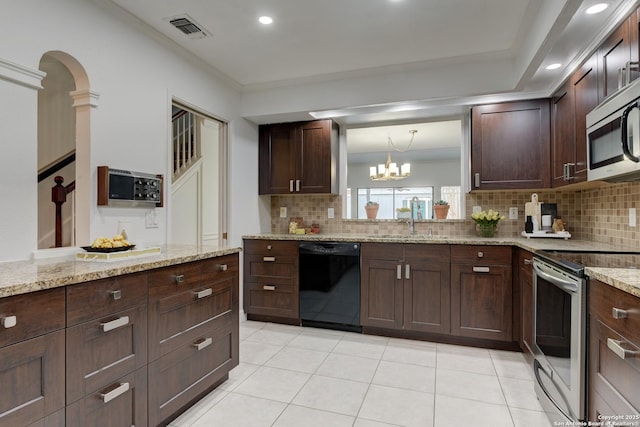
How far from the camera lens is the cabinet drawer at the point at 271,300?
3518 millimetres

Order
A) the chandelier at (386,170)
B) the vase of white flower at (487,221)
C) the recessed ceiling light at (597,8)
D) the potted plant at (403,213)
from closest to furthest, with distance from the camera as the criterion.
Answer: the recessed ceiling light at (597,8), the vase of white flower at (487,221), the potted plant at (403,213), the chandelier at (386,170)

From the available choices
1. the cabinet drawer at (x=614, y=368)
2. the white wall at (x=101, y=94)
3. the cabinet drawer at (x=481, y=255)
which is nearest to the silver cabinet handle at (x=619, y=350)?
the cabinet drawer at (x=614, y=368)

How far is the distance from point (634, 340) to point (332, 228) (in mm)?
3025

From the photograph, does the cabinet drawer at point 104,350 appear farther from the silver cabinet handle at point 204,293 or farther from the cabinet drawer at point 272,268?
the cabinet drawer at point 272,268

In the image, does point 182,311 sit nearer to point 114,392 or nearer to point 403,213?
point 114,392

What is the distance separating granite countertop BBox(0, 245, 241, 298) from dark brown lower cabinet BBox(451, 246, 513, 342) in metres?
2.17

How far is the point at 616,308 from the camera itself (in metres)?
1.29

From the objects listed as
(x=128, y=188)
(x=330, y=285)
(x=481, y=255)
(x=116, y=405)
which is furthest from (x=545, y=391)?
(x=128, y=188)

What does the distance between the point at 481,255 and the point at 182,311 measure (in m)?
2.39

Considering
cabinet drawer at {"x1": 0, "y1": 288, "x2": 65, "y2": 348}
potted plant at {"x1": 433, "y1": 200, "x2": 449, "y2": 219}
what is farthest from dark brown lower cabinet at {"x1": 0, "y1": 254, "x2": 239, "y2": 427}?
potted plant at {"x1": 433, "y1": 200, "x2": 449, "y2": 219}

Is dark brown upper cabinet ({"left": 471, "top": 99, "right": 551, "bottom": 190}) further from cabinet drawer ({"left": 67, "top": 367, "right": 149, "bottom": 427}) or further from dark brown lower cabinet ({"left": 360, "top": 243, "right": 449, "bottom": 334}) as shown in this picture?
cabinet drawer ({"left": 67, "top": 367, "right": 149, "bottom": 427})

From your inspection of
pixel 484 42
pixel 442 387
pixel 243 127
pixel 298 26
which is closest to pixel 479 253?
pixel 442 387

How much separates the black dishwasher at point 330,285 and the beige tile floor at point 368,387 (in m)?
0.28

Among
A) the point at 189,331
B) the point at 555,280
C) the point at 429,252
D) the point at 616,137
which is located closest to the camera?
the point at 616,137
